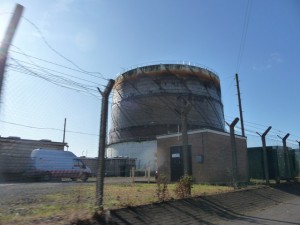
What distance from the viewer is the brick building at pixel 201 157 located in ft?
84.2

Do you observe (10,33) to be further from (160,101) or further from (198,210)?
(160,101)

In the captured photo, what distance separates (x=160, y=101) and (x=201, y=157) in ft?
94.4

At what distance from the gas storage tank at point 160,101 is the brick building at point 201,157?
23.4 meters

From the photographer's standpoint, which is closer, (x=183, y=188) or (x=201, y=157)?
(x=183, y=188)

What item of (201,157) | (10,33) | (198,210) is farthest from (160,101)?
(10,33)

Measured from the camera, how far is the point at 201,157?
25875 mm

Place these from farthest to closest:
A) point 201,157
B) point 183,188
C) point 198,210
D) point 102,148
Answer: point 201,157 < point 183,188 < point 198,210 < point 102,148

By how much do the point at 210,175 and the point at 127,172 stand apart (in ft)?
59.1

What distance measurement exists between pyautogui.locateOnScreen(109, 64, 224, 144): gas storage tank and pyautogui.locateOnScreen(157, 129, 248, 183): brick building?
922 inches

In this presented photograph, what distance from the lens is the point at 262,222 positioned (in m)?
10.6

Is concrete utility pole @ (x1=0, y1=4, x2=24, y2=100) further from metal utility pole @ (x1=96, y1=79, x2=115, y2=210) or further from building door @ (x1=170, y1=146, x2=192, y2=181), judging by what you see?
building door @ (x1=170, y1=146, x2=192, y2=181)

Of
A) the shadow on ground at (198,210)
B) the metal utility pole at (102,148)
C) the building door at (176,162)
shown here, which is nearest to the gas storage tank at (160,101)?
the building door at (176,162)

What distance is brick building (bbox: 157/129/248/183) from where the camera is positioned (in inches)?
1010

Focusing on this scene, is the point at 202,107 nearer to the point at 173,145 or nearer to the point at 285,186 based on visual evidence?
the point at 173,145
